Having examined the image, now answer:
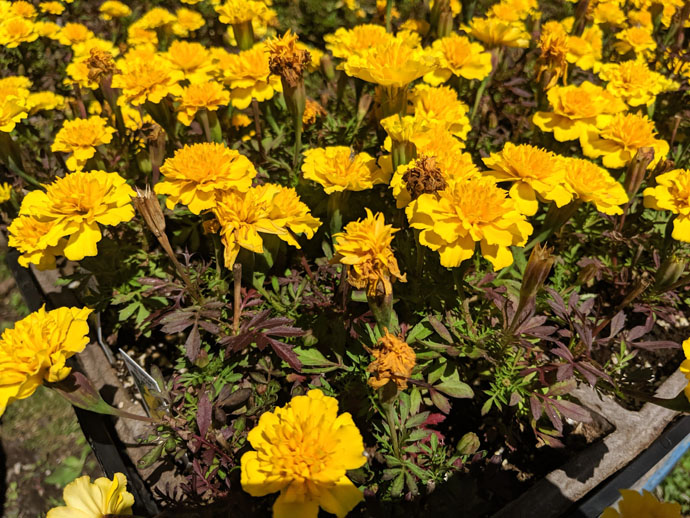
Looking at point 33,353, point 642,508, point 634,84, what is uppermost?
point 634,84

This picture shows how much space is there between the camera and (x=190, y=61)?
65.3 inches

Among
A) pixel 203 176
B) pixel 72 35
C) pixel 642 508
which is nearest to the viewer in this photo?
pixel 642 508

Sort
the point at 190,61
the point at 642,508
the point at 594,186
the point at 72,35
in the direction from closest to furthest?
1. the point at 642,508
2. the point at 594,186
3. the point at 190,61
4. the point at 72,35

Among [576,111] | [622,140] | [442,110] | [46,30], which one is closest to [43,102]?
[46,30]

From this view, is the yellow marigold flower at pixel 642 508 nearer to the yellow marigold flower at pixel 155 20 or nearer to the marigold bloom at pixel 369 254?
the marigold bloom at pixel 369 254

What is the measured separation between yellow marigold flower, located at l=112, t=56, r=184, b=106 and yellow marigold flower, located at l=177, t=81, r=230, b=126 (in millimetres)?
73

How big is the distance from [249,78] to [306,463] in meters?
1.27

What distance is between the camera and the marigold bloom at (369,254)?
0.93 m

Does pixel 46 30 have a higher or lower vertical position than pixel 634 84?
lower

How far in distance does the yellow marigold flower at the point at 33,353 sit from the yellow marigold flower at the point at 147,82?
33.3 inches

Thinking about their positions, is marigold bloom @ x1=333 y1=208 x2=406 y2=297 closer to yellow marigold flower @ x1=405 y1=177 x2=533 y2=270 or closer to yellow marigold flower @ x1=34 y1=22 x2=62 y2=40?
yellow marigold flower @ x1=405 y1=177 x2=533 y2=270

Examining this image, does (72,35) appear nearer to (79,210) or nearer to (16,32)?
(16,32)

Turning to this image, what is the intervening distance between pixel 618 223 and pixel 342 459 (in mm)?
1456

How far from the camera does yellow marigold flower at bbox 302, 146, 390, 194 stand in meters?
1.21
